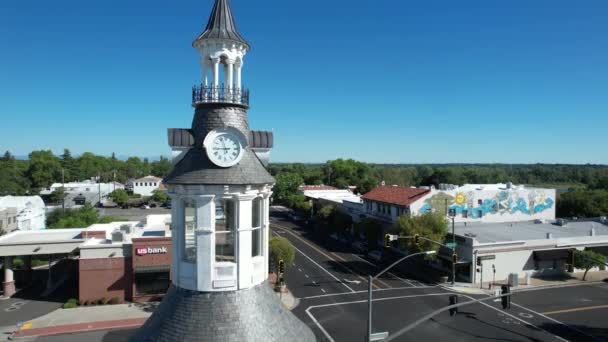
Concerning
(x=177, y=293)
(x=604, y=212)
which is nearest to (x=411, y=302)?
(x=177, y=293)

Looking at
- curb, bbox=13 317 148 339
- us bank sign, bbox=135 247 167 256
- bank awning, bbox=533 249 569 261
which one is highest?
us bank sign, bbox=135 247 167 256

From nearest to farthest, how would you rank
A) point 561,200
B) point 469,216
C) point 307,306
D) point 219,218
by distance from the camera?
1. point 219,218
2. point 307,306
3. point 469,216
4. point 561,200

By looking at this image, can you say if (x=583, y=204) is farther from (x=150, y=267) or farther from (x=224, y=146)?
(x=224, y=146)

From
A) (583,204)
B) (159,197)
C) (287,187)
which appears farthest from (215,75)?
(159,197)

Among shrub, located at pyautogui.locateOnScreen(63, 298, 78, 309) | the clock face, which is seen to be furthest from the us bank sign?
the clock face

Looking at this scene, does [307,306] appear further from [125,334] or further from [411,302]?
[125,334]

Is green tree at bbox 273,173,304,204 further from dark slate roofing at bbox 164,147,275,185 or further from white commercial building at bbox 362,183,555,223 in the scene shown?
dark slate roofing at bbox 164,147,275,185

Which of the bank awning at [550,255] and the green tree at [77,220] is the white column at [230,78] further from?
the green tree at [77,220]
